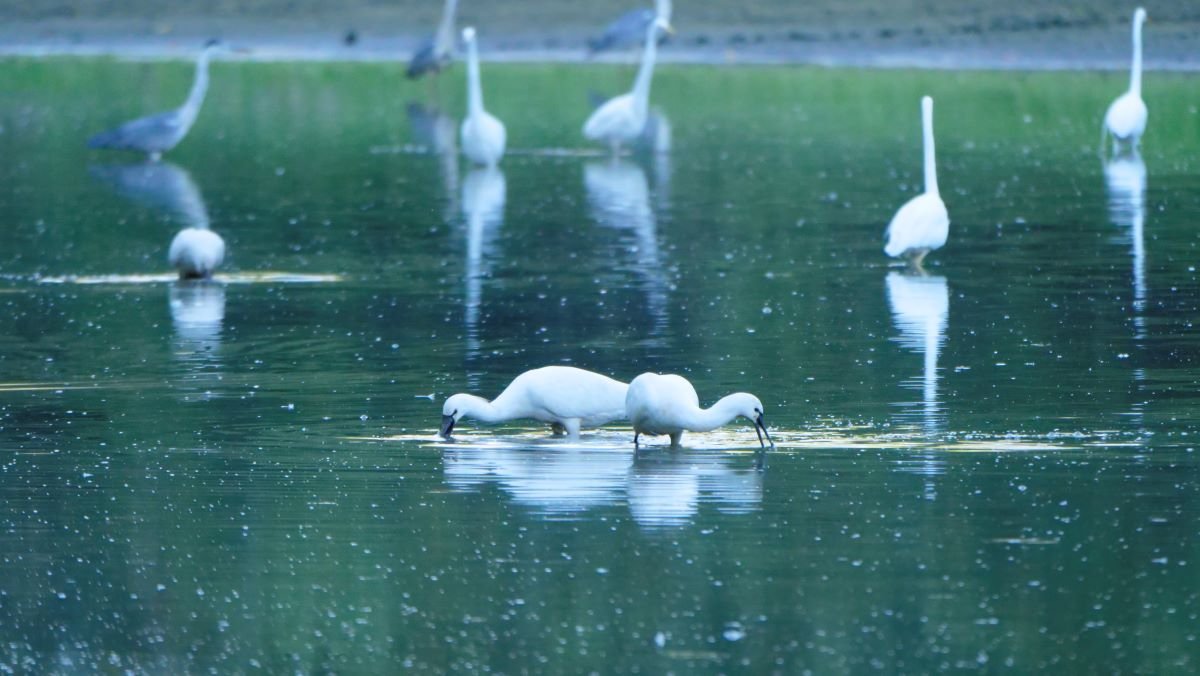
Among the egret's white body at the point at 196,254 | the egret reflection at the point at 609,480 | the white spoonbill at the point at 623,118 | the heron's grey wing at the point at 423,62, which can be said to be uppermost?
the heron's grey wing at the point at 423,62

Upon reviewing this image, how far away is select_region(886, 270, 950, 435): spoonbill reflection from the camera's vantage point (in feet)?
35.5

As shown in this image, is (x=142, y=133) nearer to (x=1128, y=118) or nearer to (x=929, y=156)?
(x=1128, y=118)

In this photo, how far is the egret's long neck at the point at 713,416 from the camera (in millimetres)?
9383

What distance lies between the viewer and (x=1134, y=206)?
19.6 m

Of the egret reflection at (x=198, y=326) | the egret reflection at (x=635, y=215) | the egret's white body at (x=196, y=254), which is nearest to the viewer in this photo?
the egret reflection at (x=198, y=326)

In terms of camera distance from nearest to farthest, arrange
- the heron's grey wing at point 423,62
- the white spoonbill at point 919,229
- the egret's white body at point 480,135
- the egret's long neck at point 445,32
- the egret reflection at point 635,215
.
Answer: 1. the egret reflection at point 635,215
2. the white spoonbill at point 919,229
3. the egret's white body at point 480,135
4. the egret's long neck at point 445,32
5. the heron's grey wing at point 423,62

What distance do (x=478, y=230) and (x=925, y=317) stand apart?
6268 millimetres

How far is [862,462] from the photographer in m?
9.23

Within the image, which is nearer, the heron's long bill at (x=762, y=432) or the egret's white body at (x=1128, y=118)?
the heron's long bill at (x=762, y=432)

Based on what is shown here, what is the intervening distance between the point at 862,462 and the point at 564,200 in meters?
12.4

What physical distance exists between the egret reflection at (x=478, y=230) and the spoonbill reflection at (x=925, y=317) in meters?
2.20

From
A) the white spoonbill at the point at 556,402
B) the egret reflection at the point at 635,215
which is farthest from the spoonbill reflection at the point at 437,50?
the white spoonbill at the point at 556,402

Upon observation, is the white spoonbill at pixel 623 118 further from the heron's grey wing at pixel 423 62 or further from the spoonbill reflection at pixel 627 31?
the heron's grey wing at pixel 423 62

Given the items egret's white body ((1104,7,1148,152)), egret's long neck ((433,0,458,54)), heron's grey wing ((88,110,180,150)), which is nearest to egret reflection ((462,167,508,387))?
heron's grey wing ((88,110,180,150))
